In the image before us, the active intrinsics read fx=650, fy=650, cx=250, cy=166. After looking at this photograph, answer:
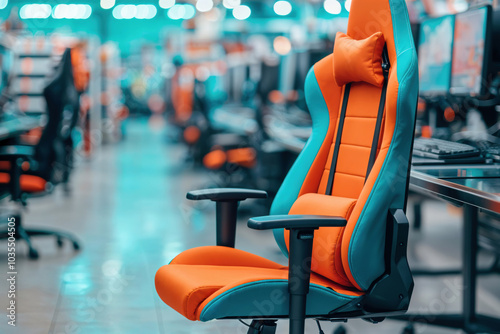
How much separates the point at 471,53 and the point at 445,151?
989 millimetres

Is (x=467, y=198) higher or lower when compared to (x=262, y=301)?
higher

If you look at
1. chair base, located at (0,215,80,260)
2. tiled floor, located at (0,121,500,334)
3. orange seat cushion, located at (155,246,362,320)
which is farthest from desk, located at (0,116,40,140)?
orange seat cushion, located at (155,246,362,320)

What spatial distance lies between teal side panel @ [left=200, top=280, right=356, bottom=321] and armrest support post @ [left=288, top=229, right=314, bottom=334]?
3cm

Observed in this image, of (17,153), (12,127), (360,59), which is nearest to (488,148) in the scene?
(360,59)

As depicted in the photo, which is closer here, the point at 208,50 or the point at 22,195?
the point at 22,195

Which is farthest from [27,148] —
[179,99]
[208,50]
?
[208,50]

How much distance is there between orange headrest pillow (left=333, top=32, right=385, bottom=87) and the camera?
1827 millimetres

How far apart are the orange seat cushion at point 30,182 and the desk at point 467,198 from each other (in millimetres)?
2359

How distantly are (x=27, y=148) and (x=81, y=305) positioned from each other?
60.5 inches

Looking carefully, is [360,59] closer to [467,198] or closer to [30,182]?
[467,198]

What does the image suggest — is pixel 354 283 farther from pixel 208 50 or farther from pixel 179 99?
pixel 208 50

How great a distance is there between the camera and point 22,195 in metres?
3.91

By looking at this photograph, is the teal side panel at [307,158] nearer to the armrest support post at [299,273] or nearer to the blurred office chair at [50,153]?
the armrest support post at [299,273]

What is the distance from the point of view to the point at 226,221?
201cm
